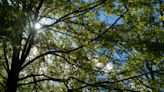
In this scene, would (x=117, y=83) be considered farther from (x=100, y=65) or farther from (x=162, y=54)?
(x=162, y=54)

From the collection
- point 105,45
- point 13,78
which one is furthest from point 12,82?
point 105,45

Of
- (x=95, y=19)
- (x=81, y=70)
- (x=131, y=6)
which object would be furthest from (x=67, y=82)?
(x=131, y=6)

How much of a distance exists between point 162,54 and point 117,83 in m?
2.23

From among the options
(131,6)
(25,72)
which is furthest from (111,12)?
(25,72)

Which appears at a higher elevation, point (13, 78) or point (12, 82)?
point (13, 78)

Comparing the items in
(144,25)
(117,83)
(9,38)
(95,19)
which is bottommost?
(117,83)

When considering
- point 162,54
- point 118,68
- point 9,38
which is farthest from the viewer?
point 118,68

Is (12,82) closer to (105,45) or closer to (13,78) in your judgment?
(13,78)

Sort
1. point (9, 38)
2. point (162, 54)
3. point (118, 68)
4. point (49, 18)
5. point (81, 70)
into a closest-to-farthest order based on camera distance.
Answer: point (9, 38)
point (162, 54)
point (118, 68)
point (81, 70)
point (49, 18)

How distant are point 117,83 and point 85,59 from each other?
1.76 metres

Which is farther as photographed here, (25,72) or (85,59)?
(25,72)

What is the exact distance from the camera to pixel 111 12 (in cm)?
1348

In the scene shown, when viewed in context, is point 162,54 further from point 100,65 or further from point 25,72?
point 25,72

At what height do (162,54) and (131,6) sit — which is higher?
(131,6)
